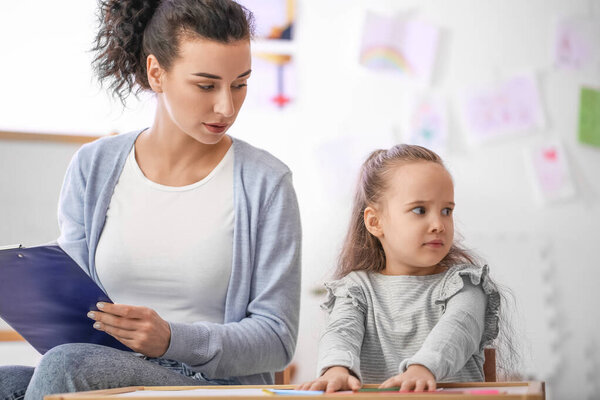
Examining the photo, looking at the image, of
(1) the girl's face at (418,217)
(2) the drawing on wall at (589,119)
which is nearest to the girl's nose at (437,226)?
(1) the girl's face at (418,217)

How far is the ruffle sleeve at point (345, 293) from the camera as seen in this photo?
1118mm

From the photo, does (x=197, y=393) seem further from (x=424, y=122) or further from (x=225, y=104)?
(x=424, y=122)

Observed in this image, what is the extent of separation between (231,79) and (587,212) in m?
2.07

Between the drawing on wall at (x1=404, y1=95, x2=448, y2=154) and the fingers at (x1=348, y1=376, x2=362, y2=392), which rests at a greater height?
the drawing on wall at (x1=404, y1=95, x2=448, y2=154)

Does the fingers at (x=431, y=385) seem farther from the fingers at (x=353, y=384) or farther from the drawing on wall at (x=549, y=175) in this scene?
the drawing on wall at (x=549, y=175)

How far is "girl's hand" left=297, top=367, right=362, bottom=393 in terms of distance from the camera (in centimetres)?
84

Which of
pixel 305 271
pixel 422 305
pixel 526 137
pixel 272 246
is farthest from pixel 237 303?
pixel 526 137

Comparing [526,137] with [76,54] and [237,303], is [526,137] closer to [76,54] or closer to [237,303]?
[76,54]

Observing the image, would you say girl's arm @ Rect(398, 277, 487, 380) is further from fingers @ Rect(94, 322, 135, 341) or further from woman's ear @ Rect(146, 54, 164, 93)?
woman's ear @ Rect(146, 54, 164, 93)

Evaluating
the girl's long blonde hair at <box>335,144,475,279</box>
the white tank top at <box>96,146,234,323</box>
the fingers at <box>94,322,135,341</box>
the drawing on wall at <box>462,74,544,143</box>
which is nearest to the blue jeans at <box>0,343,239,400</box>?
the fingers at <box>94,322,135,341</box>

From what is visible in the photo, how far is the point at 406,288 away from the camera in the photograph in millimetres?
1114

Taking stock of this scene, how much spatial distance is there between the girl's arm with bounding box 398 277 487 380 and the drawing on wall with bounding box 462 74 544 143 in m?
1.86

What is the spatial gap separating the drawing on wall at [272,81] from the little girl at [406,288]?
1624 mm

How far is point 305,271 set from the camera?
2.76 m
